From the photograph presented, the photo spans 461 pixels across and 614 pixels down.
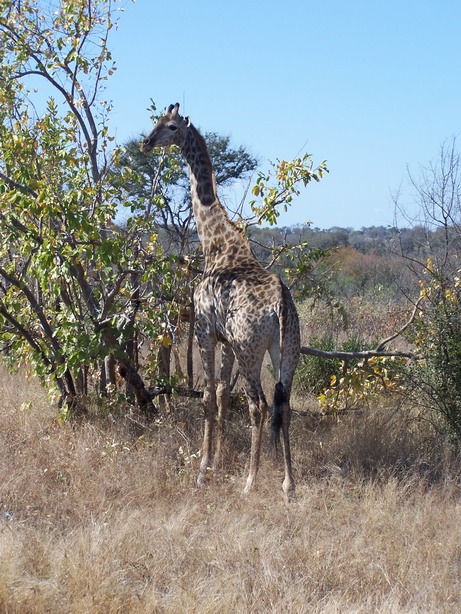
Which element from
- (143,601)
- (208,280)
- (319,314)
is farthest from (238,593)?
(319,314)

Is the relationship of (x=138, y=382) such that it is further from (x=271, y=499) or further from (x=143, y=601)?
(x=143, y=601)

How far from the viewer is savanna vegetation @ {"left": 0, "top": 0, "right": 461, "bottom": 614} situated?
441 cm

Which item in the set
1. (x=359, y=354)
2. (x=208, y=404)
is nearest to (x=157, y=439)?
(x=208, y=404)

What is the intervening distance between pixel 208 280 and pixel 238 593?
119 inches

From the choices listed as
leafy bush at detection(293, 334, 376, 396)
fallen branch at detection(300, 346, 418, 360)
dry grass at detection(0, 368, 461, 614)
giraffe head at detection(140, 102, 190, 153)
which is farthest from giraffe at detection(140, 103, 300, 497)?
leafy bush at detection(293, 334, 376, 396)

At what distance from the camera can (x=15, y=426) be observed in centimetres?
702

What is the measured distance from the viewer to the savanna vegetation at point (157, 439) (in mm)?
4410

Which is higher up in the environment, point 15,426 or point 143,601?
point 15,426

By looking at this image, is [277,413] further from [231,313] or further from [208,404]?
[208,404]

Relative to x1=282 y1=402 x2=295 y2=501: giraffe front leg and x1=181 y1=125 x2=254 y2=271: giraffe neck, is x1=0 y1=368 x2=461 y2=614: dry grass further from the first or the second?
x1=181 y1=125 x2=254 y2=271: giraffe neck

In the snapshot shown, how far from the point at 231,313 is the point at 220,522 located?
5.39 ft

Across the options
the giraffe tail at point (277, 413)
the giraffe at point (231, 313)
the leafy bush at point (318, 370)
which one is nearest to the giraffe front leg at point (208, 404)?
the giraffe at point (231, 313)

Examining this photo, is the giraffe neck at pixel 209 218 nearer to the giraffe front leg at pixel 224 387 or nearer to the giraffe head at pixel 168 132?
the giraffe head at pixel 168 132

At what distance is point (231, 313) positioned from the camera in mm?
6121
